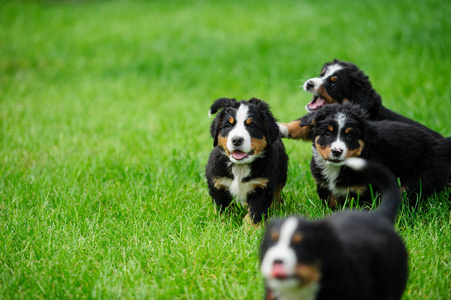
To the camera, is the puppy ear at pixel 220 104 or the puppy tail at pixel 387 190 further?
the puppy ear at pixel 220 104

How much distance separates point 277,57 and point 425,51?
9.03 ft

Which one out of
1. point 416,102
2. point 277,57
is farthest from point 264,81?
point 416,102

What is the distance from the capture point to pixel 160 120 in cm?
647

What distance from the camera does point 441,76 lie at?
7.36 metres

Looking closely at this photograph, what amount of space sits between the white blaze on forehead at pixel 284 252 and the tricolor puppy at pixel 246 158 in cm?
146

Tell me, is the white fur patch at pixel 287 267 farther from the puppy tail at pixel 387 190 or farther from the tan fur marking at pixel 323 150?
the tan fur marking at pixel 323 150

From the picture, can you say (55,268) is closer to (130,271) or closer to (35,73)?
(130,271)

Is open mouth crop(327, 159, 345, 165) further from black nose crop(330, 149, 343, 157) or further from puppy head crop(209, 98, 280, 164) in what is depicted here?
puppy head crop(209, 98, 280, 164)

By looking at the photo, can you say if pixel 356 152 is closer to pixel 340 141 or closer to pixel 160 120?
pixel 340 141

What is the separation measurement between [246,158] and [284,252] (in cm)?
158

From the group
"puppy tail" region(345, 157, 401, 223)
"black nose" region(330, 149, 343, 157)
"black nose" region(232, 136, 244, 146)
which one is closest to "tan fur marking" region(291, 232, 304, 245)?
"puppy tail" region(345, 157, 401, 223)

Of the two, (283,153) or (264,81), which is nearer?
(283,153)

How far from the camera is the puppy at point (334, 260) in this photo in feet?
5.98

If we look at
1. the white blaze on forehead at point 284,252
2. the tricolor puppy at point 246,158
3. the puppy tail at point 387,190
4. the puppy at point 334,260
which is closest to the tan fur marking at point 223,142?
the tricolor puppy at point 246,158
